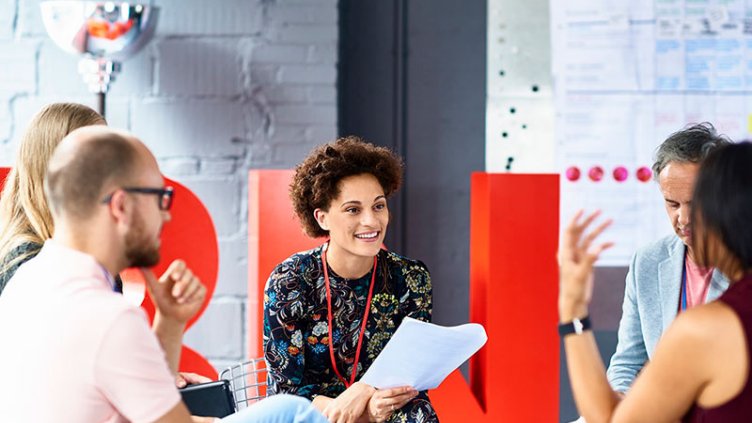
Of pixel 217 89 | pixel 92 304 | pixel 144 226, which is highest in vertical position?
pixel 217 89

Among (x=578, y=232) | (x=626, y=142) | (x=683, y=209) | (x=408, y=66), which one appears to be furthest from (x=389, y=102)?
(x=578, y=232)

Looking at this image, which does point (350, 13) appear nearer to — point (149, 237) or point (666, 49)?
point (666, 49)

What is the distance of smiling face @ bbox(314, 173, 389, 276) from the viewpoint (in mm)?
Answer: 2674

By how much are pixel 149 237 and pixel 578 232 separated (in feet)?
2.46

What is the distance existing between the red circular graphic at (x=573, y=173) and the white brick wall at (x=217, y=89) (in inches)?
35.5

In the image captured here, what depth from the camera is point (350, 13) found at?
372 cm

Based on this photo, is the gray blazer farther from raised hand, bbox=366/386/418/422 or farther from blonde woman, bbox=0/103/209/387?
blonde woman, bbox=0/103/209/387

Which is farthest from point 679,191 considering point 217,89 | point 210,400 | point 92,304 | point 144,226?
point 217,89

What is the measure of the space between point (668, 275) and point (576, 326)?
76 centimetres

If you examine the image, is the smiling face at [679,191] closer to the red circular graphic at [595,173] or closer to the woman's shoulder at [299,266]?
the woman's shoulder at [299,266]

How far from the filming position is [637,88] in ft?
11.8

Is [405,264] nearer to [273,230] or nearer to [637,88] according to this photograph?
[273,230]

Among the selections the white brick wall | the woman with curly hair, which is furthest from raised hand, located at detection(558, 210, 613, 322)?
the white brick wall

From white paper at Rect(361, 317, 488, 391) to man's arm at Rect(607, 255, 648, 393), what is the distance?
363 millimetres
